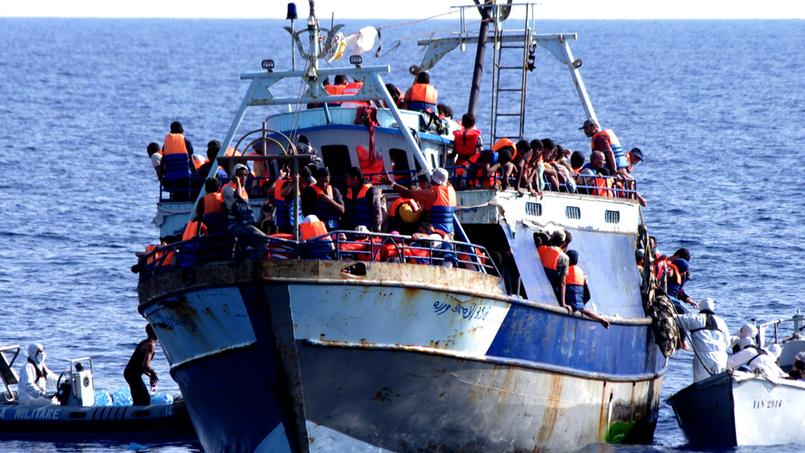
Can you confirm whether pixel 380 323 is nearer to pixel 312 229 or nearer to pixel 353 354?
pixel 353 354

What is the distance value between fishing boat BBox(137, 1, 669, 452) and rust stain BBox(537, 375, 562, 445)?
2cm

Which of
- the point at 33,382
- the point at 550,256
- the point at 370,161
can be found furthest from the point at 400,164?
the point at 33,382

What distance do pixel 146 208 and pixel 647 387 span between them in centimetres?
3244

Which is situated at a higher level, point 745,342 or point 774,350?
point 745,342

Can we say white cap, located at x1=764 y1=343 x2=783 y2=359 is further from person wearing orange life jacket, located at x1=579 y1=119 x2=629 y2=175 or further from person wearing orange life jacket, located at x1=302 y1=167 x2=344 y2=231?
person wearing orange life jacket, located at x1=302 y1=167 x2=344 y2=231

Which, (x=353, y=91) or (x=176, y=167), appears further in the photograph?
(x=176, y=167)

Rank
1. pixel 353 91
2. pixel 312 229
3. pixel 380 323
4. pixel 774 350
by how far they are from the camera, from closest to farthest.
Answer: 1. pixel 380 323
2. pixel 312 229
3. pixel 353 91
4. pixel 774 350

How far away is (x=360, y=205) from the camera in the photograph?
78.5 feet

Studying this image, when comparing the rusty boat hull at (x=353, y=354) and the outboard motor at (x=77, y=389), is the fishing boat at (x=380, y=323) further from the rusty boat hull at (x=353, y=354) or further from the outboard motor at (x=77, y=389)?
the outboard motor at (x=77, y=389)

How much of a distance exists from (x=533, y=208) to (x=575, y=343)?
79.1 inches

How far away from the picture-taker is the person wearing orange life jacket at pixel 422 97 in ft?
92.6

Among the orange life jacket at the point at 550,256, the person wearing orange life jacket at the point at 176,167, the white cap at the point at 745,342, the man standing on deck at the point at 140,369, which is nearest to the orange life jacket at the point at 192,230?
the person wearing orange life jacket at the point at 176,167

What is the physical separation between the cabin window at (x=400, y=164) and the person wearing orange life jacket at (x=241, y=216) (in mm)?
3459

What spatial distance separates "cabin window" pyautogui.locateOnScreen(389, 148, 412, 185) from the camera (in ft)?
88.0
